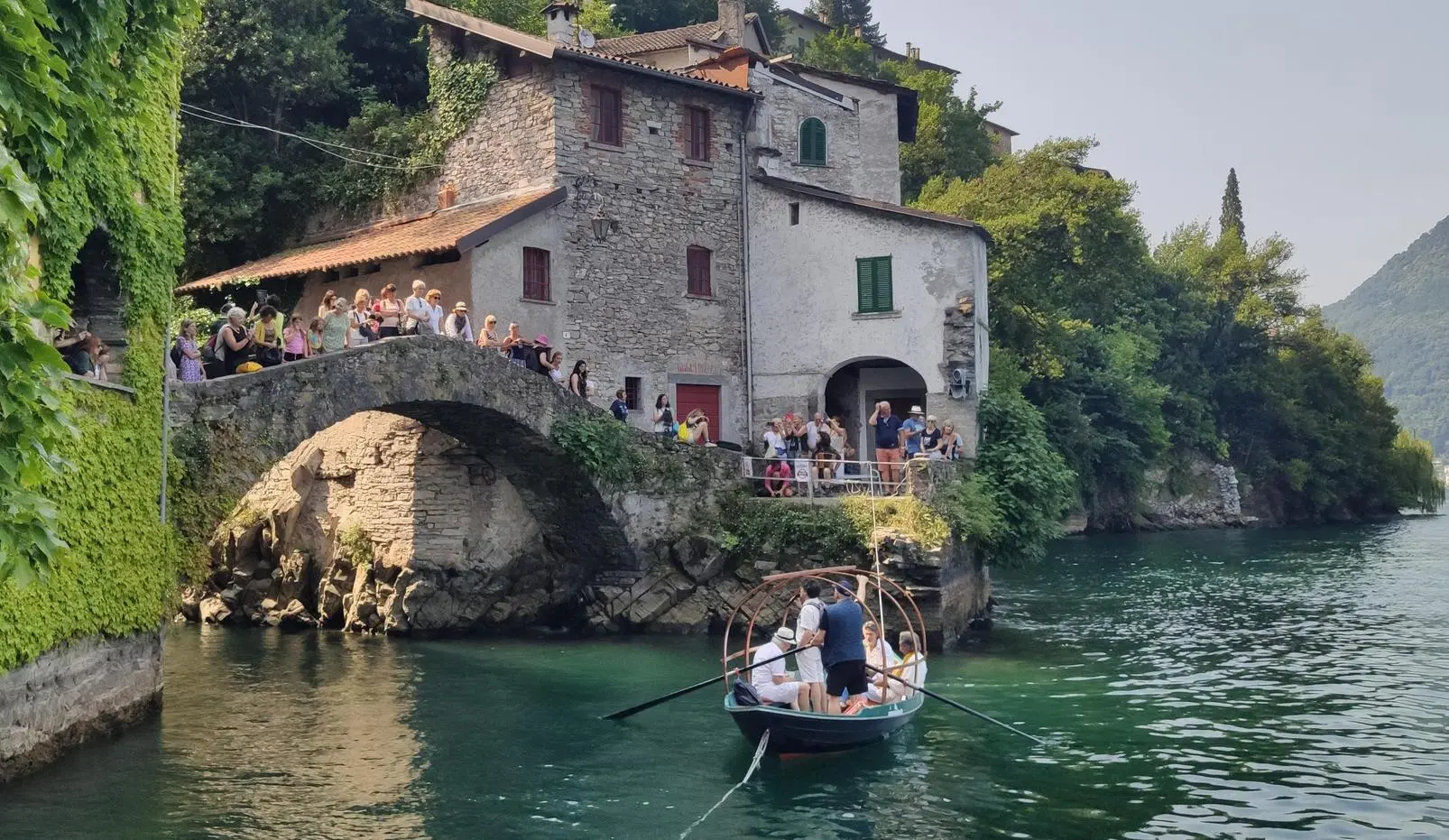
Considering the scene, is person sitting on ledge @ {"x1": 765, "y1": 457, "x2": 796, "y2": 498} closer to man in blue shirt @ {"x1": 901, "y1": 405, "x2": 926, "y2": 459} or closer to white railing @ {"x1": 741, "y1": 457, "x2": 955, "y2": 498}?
white railing @ {"x1": 741, "y1": 457, "x2": 955, "y2": 498}

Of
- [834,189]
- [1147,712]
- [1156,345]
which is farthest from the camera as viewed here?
[1156,345]

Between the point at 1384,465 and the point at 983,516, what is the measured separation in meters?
46.1

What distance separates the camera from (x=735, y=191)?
3033 centimetres

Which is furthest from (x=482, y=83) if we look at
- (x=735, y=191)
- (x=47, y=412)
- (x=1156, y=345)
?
(x=1156, y=345)

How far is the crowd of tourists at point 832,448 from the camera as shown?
25.5 metres

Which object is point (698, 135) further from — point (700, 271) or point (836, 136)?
point (836, 136)

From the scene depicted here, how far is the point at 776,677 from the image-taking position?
16.0 m

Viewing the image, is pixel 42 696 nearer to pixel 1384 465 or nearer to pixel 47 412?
pixel 47 412

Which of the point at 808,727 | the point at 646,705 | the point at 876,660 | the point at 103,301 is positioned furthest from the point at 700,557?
the point at 103,301

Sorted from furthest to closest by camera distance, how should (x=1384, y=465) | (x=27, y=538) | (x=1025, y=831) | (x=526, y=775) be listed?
(x=1384, y=465) < (x=526, y=775) < (x=1025, y=831) < (x=27, y=538)

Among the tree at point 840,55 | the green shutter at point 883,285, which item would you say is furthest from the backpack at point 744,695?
the tree at point 840,55

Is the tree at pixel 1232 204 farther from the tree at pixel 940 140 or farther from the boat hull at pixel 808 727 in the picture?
the boat hull at pixel 808 727

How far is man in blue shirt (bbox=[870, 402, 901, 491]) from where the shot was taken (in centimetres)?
2561

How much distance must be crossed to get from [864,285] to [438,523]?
34.3ft
